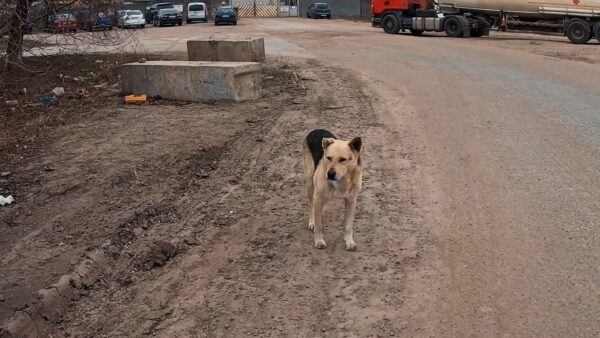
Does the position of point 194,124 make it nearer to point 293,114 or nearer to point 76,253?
point 293,114

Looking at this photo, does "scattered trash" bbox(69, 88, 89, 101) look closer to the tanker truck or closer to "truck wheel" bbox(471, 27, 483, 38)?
the tanker truck

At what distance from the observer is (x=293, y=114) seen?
10750mm

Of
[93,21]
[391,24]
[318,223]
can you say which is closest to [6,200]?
[318,223]

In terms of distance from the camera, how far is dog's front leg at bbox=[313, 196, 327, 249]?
532 cm

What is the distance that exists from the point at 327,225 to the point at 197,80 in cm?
645

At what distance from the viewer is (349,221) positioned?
17.7 feet

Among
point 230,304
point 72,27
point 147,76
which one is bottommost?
point 230,304

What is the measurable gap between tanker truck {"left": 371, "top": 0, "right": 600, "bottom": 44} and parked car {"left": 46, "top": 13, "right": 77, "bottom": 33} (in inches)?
773

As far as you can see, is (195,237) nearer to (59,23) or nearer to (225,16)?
(59,23)

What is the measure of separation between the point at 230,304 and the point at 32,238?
7.38 feet

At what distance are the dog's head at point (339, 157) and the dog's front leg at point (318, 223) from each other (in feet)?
1.19

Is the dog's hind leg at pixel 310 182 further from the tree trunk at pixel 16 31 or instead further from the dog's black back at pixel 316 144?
the tree trunk at pixel 16 31

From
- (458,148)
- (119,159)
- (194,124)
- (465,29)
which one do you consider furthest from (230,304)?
(465,29)

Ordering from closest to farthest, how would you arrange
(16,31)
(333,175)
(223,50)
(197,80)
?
(333,175) → (197,80) → (16,31) → (223,50)
